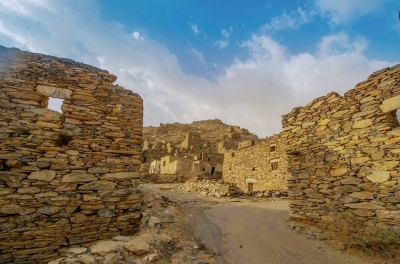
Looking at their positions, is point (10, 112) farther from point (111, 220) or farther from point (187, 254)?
point (187, 254)

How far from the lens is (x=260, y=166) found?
15.2m

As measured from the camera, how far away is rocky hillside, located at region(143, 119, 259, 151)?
162 ft

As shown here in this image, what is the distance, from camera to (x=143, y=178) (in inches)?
701

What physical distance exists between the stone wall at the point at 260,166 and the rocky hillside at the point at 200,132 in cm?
2315

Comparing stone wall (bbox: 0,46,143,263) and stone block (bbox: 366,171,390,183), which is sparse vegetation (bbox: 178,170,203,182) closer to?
stone wall (bbox: 0,46,143,263)

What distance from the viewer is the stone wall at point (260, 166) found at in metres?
13.7

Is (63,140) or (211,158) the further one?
(211,158)

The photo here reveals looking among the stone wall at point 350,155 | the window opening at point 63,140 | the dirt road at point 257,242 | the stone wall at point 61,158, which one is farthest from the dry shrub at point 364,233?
the window opening at point 63,140

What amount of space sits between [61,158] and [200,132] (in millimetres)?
59285

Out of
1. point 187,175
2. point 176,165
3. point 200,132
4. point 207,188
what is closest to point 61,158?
point 207,188

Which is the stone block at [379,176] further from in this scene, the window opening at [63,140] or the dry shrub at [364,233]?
the window opening at [63,140]

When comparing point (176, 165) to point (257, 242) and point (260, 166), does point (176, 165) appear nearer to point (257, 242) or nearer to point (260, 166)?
point (260, 166)

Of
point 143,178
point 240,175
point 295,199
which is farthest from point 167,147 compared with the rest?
point 295,199

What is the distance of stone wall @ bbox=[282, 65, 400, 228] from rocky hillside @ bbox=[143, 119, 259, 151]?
114 feet
